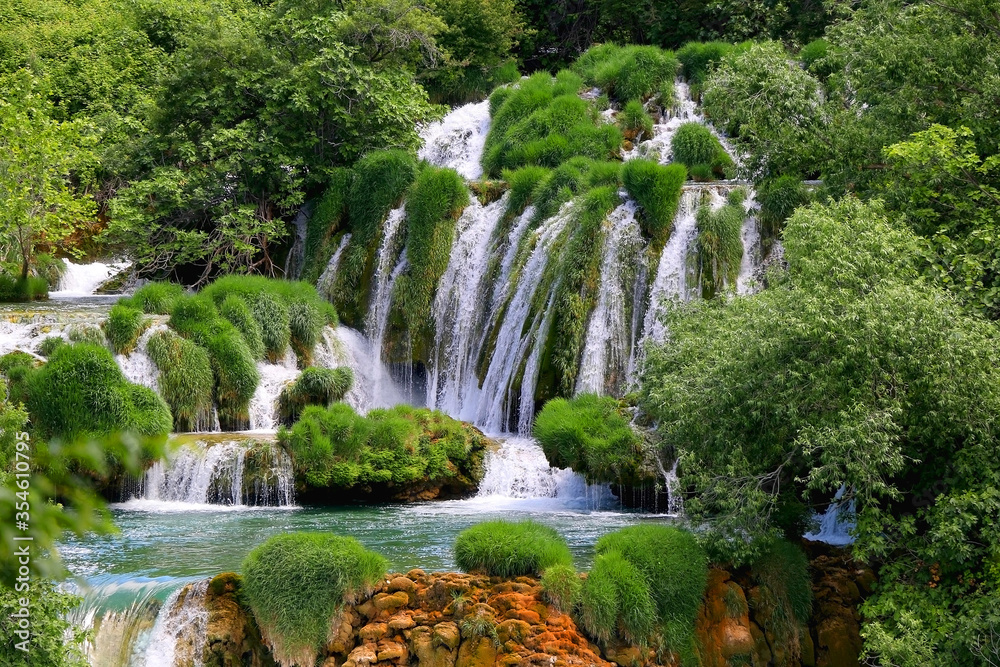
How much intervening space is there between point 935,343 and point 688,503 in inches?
123

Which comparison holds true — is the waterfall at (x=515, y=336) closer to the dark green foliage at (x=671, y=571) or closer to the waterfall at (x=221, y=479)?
the waterfall at (x=221, y=479)

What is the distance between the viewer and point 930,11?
16.0 metres

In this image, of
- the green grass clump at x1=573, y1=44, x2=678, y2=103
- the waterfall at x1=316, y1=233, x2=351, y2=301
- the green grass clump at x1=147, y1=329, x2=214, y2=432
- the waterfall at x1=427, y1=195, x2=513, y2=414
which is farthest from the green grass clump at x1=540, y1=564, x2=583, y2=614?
the green grass clump at x1=573, y1=44, x2=678, y2=103

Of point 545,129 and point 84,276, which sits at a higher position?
point 545,129

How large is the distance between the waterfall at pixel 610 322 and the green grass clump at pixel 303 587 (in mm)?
8358

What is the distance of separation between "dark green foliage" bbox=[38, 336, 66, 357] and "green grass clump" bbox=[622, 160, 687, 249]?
1043 cm

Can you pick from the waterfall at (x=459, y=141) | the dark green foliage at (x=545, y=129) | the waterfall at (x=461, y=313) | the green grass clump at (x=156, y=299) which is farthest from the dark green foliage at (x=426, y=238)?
the green grass clump at (x=156, y=299)

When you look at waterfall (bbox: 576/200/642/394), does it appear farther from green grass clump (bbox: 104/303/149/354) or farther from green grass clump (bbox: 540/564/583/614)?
green grass clump (bbox: 540/564/583/614)

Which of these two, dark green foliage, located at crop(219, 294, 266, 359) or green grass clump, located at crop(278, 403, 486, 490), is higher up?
dark green foliage, located at crop(219, 294, 266, 359)

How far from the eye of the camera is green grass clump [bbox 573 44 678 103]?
89.8 feet

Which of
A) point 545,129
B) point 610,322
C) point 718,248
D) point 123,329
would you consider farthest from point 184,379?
Answer: point 545,129

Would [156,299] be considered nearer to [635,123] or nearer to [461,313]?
[461,313]

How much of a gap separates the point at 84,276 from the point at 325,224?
705 centimetres

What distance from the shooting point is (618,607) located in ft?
36.2
